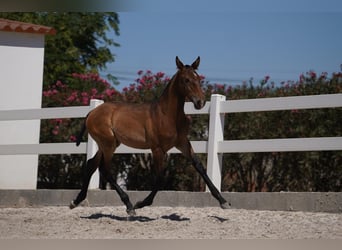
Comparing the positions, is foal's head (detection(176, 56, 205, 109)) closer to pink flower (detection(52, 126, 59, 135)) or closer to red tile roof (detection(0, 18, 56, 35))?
red tile roof (detection(0, 18, 56, 35))

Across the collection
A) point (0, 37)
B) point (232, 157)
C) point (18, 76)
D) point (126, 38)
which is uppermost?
point (126, 38)

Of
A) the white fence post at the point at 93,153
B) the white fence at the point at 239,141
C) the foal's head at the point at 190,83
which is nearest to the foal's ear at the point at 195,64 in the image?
the foal's head at the point at 190,83

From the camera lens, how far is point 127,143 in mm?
4891

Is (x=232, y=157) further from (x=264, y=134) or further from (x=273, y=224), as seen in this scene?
(x=273, y=224)

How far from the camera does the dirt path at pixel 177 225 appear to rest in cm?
414

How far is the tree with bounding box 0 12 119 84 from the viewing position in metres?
15.8

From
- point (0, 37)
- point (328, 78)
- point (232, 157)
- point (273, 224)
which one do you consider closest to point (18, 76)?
point (0, 37)

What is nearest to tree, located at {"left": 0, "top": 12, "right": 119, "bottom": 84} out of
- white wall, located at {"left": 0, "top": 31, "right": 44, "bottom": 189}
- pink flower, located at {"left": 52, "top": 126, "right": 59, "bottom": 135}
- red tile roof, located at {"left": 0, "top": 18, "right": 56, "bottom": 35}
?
pink flower, located at {"left": 52, "top": 126, "right": 59, "bottom": 135}

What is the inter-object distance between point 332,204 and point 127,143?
177 cm

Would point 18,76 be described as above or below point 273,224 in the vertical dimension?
above

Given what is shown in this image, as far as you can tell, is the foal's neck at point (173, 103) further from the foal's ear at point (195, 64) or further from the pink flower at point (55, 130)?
the pink flower at point (55, 130)

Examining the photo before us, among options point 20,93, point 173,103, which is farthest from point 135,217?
point 20,93

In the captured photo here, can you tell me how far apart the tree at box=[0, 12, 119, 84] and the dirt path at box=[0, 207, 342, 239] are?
35.0 feet

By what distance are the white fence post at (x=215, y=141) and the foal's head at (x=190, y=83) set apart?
150cm
